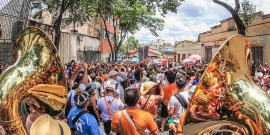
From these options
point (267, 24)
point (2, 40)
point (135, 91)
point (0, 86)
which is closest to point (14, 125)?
point (0, 86)

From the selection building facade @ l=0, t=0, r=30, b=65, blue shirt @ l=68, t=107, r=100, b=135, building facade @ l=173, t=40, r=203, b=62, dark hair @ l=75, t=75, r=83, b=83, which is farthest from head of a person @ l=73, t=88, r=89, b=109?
building facade @ l=173, t=40, r=203, b=62

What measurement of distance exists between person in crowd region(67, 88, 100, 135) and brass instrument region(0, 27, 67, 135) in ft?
0.56

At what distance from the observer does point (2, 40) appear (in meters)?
8.60

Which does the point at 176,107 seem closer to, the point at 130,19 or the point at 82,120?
the point at 82,120

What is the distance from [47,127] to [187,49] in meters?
31.5

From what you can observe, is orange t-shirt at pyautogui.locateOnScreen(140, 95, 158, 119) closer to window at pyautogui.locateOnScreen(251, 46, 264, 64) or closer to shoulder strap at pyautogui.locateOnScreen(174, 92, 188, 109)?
shoulder strap at pyautogui.locateOnScreen(174, 92, 188, 109)

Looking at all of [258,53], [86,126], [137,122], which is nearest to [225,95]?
[137,122]

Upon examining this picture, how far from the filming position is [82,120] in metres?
2.84

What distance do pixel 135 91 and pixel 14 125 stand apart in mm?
1251

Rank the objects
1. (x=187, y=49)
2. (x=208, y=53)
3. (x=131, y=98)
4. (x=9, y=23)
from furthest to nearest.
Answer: (x=187, y=49)
(x=208, y=53)
(x=9, y=23)
(x=131, y=98)

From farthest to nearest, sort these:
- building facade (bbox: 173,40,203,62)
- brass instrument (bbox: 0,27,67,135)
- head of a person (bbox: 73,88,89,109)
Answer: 1. building facade (bbox: 173,40,203,62)
2. head of a person (bbox: 73,88,89,109)
3. brass instrument (bbox: 0,27,67,135)

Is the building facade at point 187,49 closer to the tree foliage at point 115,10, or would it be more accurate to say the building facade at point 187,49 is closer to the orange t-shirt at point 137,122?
the tree foliage at point 115,10

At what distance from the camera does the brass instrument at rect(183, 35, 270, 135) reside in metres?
2.30

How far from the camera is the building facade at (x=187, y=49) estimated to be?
27.4 metres
